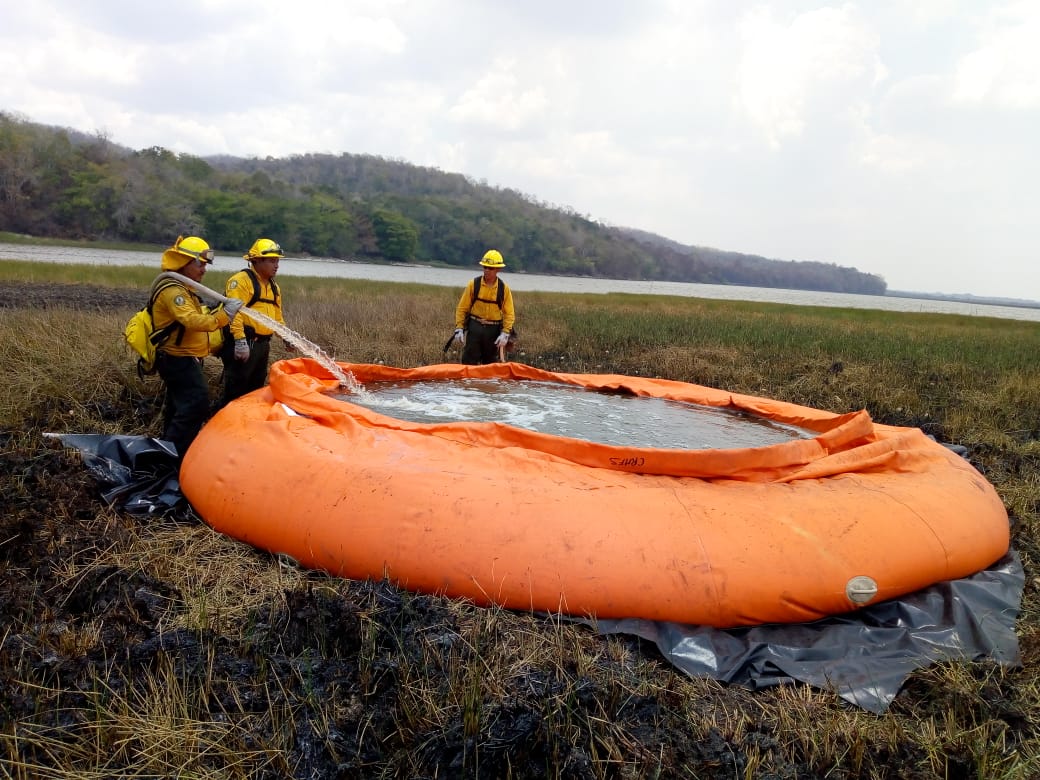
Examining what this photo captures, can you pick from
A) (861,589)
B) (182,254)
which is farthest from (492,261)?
(861,589)

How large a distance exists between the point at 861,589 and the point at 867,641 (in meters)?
0.20

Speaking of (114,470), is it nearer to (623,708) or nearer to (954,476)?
(623,708)

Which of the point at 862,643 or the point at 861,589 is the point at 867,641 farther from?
the point at 861,589

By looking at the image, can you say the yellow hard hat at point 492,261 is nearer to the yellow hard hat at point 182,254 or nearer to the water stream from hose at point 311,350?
the water stream from hose at point 311,350

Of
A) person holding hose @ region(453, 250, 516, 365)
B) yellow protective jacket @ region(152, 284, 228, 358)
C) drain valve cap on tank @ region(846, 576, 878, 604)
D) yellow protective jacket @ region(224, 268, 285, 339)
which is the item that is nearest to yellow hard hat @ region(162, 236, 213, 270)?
yellow protective jacket @ region(152, 284, 228, 358)

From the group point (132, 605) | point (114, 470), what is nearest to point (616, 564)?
point (132, 605)

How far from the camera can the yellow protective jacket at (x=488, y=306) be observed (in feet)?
21.0

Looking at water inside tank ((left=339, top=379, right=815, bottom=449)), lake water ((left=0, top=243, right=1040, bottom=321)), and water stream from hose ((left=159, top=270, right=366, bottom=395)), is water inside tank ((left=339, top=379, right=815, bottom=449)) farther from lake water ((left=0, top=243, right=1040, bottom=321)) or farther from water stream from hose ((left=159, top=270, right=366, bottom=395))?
lake water ((left=0, top=243, right=1040, bottom=321))

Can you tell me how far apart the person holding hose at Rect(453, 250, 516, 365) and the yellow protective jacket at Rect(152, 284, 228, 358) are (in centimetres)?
276

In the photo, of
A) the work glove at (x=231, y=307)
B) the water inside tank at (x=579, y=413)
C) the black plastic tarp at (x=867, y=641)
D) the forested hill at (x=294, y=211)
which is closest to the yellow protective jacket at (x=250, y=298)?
the work glove at (x=231, y=307)

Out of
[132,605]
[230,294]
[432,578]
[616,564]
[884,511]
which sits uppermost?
[230,294]

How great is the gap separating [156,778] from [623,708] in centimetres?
128

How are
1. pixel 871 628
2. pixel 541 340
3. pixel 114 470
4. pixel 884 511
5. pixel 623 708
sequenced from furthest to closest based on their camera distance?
pixel 541 340 → pixel 114 470 → pixel 884 511 → pixel 871 628 → pixel 623 708

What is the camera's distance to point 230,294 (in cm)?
452
